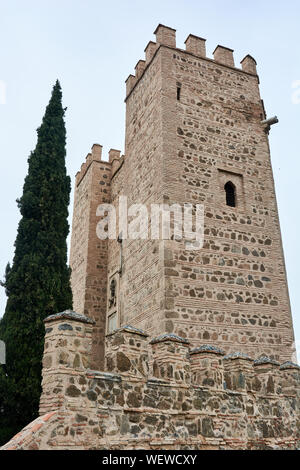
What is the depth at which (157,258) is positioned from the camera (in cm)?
968

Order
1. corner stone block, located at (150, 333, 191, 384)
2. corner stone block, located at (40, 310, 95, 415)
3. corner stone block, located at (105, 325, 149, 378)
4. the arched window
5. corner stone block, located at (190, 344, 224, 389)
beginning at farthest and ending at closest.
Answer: the arched window, corner stone block, located at (190, 344, 224, 389), corner stone block, located at (150, 333, 191, 384), corner stone block, located at (105, 325, 149, 378), corner stone block, located at (40, 310, 95, 415)

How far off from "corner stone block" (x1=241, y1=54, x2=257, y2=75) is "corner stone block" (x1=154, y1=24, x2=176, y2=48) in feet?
7.48

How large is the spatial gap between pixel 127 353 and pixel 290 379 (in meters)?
3.87

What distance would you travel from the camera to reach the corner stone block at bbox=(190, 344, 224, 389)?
6602mm

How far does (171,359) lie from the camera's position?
20.2 ft

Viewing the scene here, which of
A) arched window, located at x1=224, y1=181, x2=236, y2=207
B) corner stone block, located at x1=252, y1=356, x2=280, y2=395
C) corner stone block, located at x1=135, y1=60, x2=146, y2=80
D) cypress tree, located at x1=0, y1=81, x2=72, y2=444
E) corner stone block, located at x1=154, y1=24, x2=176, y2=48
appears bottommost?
corner stone block, located at x1=252, y1=356, x2=280, y2=395

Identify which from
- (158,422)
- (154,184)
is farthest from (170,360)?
(154,184)

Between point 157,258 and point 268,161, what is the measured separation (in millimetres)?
4336

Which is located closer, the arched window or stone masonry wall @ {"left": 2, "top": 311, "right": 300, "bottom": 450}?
stone masonry wall @ {"left": 2, "top": 311, "right": 300, "bottom": 450}

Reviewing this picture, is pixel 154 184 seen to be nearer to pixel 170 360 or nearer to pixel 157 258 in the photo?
pixel 157 258

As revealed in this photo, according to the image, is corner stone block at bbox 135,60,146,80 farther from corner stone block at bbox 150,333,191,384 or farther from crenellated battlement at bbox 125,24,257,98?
corner stone block at bbox 150,333,191,384

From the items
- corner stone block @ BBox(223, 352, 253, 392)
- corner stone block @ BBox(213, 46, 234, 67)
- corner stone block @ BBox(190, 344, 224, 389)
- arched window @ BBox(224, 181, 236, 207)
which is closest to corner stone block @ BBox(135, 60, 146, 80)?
corner stone block @ BBox(213, 46, 234, 67)
